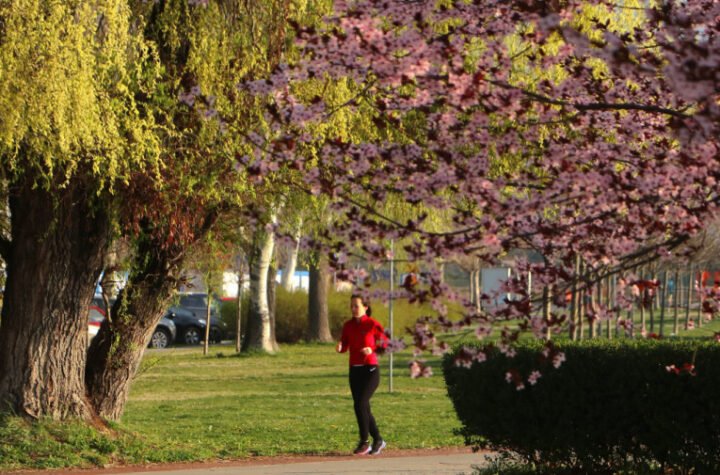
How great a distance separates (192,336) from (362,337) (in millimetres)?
32282

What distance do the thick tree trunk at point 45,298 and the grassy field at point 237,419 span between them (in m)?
0.33

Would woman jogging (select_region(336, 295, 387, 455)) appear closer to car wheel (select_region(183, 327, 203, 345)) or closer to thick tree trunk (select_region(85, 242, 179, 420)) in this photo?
thick tree trunk (select_region(85, 242, 179, 420))

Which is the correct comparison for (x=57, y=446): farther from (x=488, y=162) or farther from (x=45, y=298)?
(x=488, y=162)

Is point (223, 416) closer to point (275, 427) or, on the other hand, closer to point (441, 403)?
point (275, 427)

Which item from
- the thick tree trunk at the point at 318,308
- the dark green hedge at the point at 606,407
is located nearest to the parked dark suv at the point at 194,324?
the thick tree trunk at the point at 318,308

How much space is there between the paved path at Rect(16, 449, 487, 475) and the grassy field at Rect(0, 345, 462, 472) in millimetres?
375

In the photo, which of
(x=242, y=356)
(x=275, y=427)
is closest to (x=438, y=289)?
(x=275, y=427)

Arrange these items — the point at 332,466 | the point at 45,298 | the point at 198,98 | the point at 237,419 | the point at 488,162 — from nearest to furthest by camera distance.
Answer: the point at 488,162 → the point at 198,98 → the point at 332,466 → the point at 45,298 → the point at 237,419

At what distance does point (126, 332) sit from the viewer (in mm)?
13703

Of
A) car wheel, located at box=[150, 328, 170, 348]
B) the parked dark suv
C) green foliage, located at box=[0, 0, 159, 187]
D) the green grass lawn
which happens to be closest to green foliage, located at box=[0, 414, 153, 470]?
the green grass lawn

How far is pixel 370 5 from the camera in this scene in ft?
21.0

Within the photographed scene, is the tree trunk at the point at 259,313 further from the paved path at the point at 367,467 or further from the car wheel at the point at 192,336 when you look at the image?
the paved path at the point at 367,467

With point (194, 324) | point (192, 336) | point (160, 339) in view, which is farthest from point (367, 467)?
point (192, 336)

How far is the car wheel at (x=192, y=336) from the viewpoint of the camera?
44688 mm
